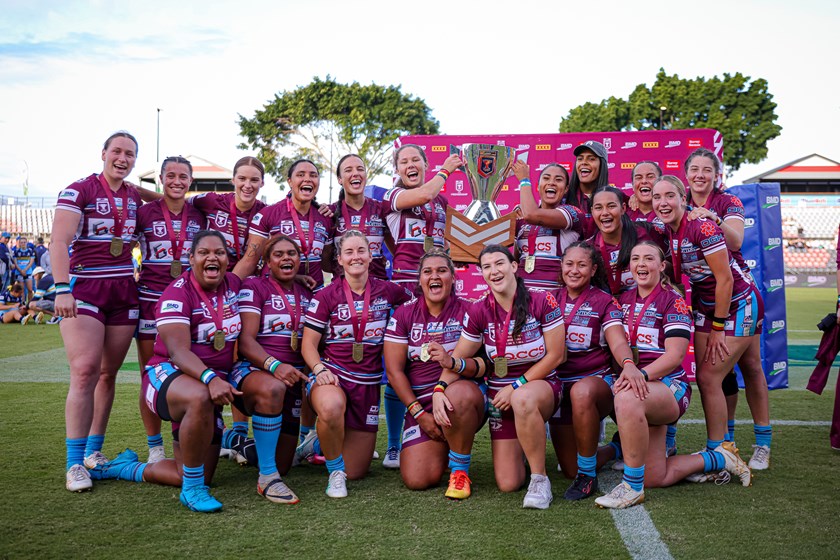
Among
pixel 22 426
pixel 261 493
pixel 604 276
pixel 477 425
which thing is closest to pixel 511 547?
pixel 477 425

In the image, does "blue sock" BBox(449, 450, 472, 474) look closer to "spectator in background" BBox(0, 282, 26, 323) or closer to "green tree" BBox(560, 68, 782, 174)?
"spectator in background" BBox(0, 282, 26, 323)

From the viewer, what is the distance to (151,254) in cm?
420

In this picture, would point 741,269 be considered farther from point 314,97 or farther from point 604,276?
point 314,97

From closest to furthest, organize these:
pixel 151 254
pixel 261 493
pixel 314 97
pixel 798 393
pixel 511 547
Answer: pixel 511 547, pixel 261 493, pixel 151 254, pixel 798 393, pixel 314 97

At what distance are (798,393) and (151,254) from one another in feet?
19.9

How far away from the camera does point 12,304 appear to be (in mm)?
14508

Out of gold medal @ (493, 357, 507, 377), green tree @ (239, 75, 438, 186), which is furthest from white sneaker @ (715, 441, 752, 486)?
green tree @ (239, 75, 438, 186)

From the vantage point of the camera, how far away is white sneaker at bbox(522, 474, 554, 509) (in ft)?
11.2

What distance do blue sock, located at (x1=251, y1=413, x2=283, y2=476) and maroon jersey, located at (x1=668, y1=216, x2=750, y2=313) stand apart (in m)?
2.46

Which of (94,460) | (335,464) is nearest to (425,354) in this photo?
(335,464)

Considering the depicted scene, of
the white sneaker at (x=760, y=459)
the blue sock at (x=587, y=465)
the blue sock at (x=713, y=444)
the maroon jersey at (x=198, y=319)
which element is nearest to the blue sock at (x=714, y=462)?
the blue sock at (x=713, y=444)

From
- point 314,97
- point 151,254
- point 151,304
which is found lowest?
point 151,304

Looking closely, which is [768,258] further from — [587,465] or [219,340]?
[219,340]

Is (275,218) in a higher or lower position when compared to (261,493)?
higher
